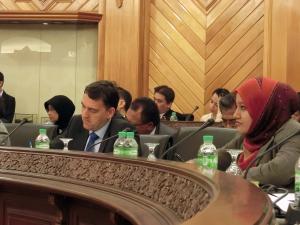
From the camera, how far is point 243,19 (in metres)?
7.46

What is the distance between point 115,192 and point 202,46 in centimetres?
575

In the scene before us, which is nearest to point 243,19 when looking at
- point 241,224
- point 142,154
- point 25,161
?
point 142,154

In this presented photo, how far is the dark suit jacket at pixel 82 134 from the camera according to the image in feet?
10.5

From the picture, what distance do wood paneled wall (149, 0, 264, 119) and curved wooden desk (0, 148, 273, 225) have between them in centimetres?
509

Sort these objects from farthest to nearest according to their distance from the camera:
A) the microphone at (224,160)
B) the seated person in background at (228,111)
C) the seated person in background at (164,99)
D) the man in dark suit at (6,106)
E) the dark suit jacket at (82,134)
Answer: the man in dark suit at (6,106), the seated person in background at (164,99), the seated person in background at (228,111), the dark suit jacket at (82,134), the microphone at (224,160)

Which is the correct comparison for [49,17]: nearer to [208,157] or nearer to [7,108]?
[7,108]

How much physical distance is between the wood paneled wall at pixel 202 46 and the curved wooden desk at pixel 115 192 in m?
5.09

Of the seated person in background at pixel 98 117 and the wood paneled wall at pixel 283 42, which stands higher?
the wood paneled wall at pixel 283 42

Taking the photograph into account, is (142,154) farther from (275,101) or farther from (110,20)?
(110,20)

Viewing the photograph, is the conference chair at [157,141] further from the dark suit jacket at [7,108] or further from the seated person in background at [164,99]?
the dark suit jacket at [7,108]

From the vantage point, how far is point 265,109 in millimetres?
2844

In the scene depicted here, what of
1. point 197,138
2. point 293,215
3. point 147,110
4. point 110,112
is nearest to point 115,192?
point 293,215

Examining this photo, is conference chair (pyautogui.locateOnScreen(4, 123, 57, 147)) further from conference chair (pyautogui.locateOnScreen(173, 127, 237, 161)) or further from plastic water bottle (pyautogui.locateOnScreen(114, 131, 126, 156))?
plastic water bottle (pyautogui.locateOnScreen(114, 131, 126, 156))

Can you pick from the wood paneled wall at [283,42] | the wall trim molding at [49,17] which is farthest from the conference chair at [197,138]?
the wall trim molding at [49,17]
